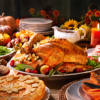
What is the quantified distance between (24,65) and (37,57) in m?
0.08

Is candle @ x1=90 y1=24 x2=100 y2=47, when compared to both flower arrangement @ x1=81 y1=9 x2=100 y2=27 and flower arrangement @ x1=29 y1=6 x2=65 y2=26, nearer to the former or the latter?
flower arrangement @ x1=81 y1=9 x2=100 y2=27

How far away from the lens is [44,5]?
3.11 meters

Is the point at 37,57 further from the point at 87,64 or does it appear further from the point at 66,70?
the point at 87,64

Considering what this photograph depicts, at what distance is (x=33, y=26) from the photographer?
6.11 ft

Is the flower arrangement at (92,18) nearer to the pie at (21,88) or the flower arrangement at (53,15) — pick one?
the flower arrangement at (53,15)

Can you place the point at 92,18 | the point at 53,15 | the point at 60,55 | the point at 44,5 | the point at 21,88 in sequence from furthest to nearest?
the point at 44,5 < the point at 53,15 < the point at 92,18 < the point at 60,55 < the point at 21,88

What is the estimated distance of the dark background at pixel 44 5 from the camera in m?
3.00

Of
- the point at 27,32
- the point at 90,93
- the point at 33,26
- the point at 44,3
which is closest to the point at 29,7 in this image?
the point at 44,3

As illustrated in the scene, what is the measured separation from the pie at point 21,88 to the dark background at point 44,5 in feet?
8.05

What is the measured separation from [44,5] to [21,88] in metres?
2.61

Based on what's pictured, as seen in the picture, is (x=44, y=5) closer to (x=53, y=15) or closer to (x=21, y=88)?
(x=53, y=15)

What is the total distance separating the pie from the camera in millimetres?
617

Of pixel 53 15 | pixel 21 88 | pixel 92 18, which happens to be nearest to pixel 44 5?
pixel 53 15

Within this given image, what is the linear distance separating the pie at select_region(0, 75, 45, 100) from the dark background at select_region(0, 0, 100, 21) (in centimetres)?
245
